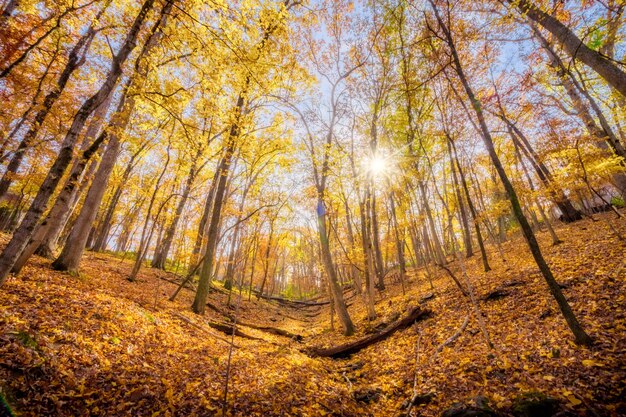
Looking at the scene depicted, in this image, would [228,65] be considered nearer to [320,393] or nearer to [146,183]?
[320,393]

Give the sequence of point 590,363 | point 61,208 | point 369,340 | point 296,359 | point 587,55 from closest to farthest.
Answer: point 590,363
point 587,55
point 61,208
point 296,359
point 369,340

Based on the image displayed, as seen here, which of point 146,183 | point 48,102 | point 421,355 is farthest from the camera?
point 146,183

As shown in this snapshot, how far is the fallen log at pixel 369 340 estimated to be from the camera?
27.3 feet

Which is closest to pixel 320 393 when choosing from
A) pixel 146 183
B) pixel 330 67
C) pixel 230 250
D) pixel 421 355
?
pixel 421 355

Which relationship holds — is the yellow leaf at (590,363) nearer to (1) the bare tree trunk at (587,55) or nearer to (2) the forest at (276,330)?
(2) the forest at (276,330)

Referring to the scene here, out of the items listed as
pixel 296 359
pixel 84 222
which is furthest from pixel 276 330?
pixel 84 222

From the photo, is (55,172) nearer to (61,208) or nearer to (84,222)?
(61,208)

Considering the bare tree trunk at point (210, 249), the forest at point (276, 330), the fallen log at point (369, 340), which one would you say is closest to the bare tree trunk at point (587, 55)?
the forest at point (276, 330)

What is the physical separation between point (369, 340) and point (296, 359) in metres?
2.79

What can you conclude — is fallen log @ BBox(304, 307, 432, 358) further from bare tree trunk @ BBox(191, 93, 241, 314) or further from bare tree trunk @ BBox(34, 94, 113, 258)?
bare tree trunk @ BBox(34, 94, 113, 258)

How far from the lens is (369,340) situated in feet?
28.0

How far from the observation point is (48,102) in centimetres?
964

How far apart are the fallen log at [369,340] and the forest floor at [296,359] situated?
0.89 ft

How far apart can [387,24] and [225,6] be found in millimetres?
8690
